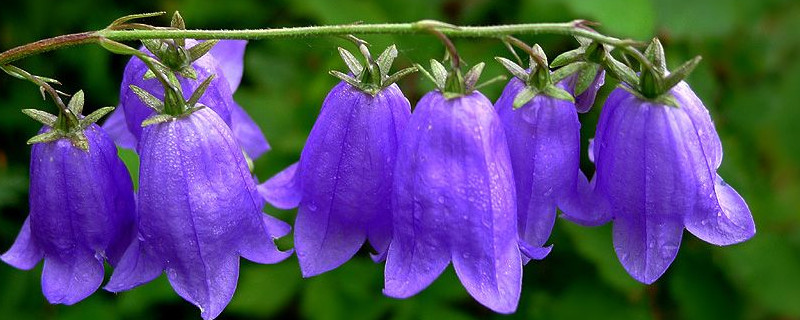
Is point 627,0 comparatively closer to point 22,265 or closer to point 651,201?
point 651,201

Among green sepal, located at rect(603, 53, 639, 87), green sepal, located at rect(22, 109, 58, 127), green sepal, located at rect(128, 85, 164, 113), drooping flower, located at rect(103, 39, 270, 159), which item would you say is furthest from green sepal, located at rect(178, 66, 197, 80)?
green sepal, located at rect(603, 53, 639, 87)

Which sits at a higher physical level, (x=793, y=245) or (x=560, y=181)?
(x=560, y=181)

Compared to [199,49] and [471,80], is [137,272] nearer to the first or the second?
[199,49]

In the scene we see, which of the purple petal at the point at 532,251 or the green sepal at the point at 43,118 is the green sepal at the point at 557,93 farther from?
the green sepal at the point at 43,118

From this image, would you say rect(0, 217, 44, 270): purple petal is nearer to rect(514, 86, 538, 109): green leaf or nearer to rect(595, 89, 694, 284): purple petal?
rect(514, 86, 538, 109): green leaf

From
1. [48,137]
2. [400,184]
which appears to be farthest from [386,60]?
[48,137]

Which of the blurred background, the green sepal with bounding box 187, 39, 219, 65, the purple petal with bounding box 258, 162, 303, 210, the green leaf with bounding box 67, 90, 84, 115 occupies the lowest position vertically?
the blurred background

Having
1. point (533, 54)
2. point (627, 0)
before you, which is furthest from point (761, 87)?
point (533, 54)
